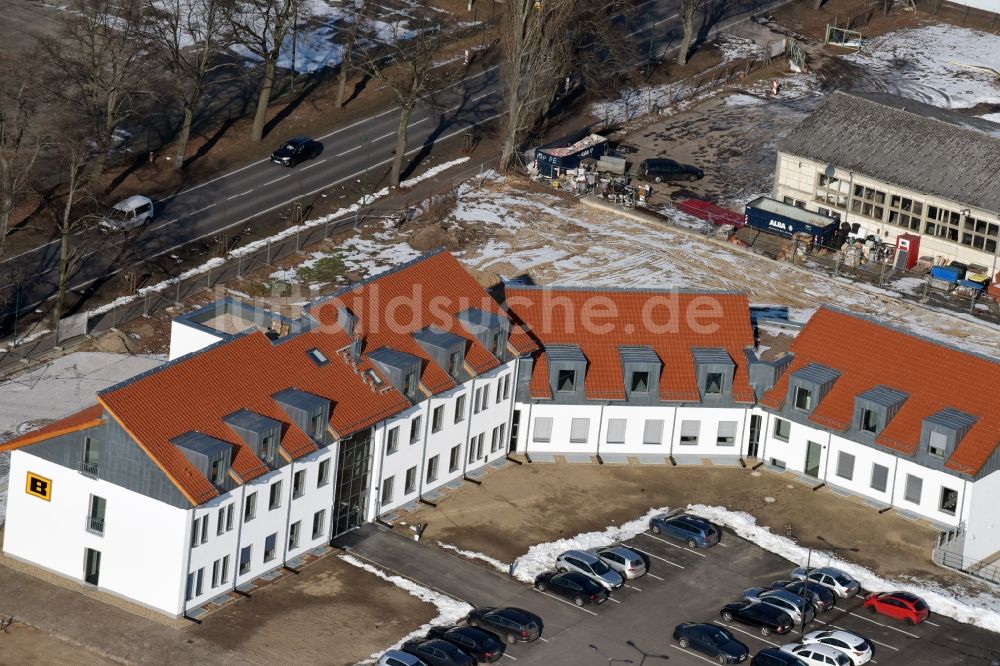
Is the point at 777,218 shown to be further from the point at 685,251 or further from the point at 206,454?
the point at 206,454

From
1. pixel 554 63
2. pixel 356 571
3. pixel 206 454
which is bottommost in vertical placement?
pixel 356 571

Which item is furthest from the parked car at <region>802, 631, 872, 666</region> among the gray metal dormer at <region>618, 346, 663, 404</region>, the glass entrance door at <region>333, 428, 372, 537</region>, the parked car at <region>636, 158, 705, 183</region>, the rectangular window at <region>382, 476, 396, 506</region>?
the parked car at <region>636, 158, 705, 183</region>

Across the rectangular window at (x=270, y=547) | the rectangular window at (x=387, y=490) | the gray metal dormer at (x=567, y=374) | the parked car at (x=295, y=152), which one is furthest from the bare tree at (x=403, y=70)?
the rectangular window at (x=270, y=547)

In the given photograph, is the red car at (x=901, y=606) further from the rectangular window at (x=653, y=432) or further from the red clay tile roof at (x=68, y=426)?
the red clay tile roof at (x=68, y=426)

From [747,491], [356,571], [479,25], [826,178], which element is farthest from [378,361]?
[479,25]

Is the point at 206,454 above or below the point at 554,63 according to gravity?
below

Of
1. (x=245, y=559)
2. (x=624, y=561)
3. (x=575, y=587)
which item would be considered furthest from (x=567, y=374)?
(x=245, y=559)
